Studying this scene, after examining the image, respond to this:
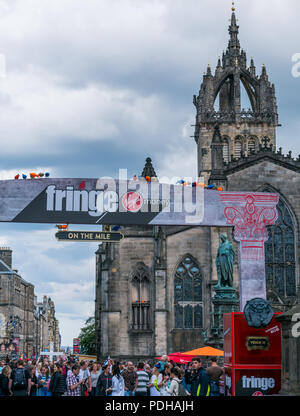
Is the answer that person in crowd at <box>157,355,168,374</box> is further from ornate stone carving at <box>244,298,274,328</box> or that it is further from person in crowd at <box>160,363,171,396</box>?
ornate stone carving at <box>244,298,274,328</box>

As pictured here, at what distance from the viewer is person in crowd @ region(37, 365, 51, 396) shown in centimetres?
1782

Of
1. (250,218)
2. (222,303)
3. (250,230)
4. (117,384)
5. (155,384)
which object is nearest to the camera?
(155,384)

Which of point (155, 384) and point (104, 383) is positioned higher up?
point (155, 384)

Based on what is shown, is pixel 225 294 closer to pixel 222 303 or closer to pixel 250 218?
pixel 222 303

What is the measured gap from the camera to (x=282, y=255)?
126ft

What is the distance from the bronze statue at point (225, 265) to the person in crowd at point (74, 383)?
8332 mm

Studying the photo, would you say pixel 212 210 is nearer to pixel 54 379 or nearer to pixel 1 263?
pixel 54 379

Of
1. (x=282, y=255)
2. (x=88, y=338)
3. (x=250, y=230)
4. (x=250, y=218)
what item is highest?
(x=282, y=255)

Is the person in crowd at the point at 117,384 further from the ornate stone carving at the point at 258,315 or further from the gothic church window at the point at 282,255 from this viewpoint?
the gothic church window at the point at 282,255

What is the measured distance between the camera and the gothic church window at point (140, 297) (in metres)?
38.1

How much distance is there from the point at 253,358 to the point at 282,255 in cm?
2545

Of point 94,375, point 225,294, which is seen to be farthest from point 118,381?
point 225,294

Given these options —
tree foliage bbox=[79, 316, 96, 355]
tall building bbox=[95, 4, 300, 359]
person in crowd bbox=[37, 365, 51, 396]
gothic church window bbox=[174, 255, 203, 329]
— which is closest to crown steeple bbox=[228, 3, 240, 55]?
tall building bbox=[95, 4, 300, 359]
